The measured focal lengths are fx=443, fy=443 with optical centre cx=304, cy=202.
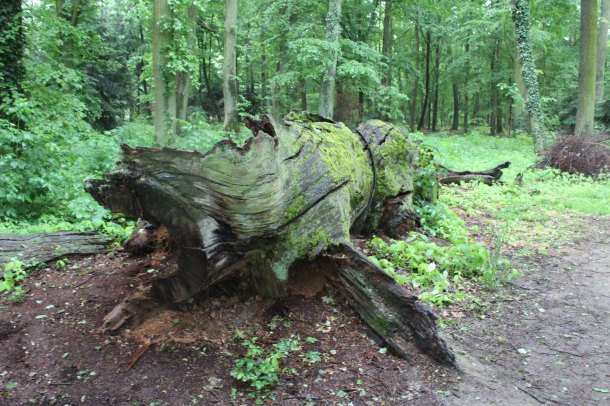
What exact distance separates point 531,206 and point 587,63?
1022 centimetres

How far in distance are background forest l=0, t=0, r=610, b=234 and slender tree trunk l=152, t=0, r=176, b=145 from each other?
3 cm

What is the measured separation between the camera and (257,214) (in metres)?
3.15

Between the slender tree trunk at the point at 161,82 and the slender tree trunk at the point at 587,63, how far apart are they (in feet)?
44.6

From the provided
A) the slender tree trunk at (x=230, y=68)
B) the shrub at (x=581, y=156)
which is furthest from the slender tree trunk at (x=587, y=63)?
the slender tree trunk at (x=230, y=68)

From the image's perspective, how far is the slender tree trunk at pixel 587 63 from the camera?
15.5m

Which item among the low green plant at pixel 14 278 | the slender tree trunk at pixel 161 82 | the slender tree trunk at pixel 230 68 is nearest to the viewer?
the low green plant at pixel 14 278

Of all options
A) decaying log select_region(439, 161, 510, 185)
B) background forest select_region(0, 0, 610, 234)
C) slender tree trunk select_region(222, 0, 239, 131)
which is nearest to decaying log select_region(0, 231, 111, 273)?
background forest select_region(0, 0, 610, 234)

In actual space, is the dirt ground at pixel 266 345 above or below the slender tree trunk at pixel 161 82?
below

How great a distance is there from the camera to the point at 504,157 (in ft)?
53.2

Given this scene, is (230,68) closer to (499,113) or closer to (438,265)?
(438,265)

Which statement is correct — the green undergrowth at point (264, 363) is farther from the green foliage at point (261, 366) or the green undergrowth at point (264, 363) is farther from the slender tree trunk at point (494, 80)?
the slender tree trunk at point (494, 80)

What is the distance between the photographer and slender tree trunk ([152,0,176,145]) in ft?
36.0

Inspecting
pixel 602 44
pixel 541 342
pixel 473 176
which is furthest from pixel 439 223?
pixel 602 44

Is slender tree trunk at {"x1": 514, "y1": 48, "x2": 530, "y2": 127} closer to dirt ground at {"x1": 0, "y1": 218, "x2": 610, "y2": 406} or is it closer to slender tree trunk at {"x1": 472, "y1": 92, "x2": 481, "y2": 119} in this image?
slender tree trunk at {"x1": 472, "y1": 92, "x2": 481, "y2": 119}
